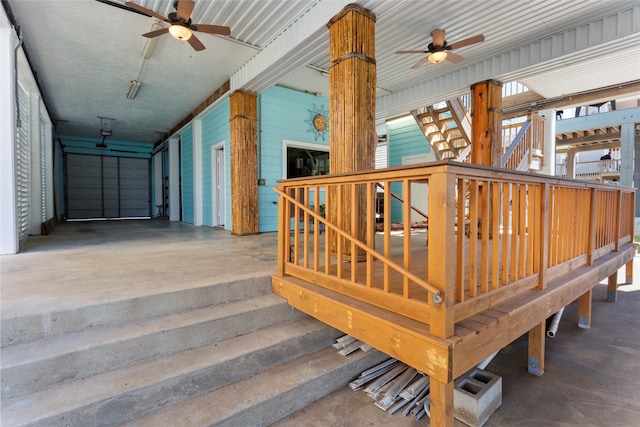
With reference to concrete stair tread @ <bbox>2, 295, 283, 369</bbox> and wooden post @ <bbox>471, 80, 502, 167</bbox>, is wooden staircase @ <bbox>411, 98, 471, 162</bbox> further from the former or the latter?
concrete stair tread @ <bbox>2, 295, 283, 369</bbox>

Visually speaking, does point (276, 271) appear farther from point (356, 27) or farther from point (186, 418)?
point (356, 27)

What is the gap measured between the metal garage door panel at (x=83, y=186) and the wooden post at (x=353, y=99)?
13.1 meters

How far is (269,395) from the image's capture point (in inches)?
73.5

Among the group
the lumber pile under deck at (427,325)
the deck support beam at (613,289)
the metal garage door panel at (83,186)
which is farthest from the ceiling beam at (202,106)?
the deck support beam at (613,289)

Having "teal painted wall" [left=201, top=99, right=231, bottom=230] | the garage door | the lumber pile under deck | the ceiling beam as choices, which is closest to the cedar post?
the lumber pile under deck

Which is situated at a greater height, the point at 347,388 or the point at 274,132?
the point at 274,132

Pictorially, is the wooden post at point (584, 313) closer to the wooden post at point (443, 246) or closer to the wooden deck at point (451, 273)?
the wooden deck at point (451, 273)

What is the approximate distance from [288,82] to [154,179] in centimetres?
980

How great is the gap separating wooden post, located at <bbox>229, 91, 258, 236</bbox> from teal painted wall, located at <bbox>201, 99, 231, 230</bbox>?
859 millimetres

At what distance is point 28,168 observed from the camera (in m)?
5.67

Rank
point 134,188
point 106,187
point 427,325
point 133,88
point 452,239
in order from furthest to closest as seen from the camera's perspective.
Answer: point 134,188
point 106,187
point 133,88
point 427,325
point 452,239

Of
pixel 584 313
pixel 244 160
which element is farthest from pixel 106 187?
pixel 584 313

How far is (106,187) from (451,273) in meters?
14.9

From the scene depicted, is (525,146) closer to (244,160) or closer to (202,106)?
(244,160)
